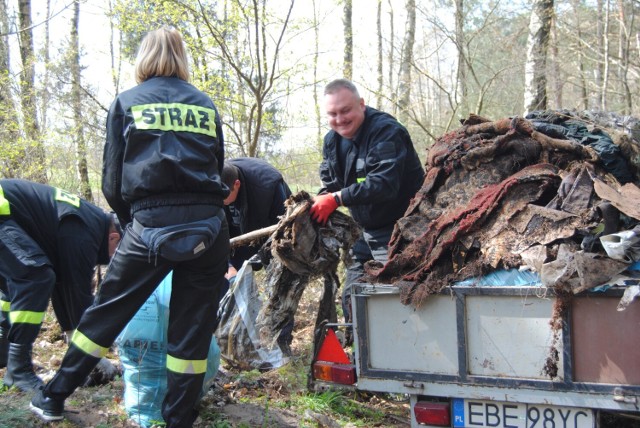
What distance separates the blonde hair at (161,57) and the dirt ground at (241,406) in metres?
1.83

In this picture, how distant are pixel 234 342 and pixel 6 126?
26.5 ft

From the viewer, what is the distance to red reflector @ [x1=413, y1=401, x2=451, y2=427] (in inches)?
101

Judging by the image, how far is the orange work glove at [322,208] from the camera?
3.53m

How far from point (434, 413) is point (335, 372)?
55 cm

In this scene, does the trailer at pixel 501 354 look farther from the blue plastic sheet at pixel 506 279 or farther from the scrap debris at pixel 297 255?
the scrap debris at pixel 297 255

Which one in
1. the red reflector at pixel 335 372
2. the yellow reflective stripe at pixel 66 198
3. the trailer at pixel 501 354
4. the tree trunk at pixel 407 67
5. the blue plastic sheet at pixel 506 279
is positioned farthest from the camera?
the tree trunk at pixel 407 67

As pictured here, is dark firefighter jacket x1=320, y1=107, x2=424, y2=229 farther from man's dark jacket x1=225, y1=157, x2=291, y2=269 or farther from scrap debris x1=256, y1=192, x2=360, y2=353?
man's dark jacket x1=225, y1=157, x2=291, y2=269

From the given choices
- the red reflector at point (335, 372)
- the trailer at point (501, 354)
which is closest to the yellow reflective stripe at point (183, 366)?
the red reflector at point (335, 372)

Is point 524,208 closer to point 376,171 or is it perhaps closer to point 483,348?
point 483,348

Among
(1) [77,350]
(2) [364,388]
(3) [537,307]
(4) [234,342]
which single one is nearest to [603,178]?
(3) [537,307]

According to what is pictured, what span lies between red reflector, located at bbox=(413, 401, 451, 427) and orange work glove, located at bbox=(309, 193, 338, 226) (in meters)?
1.35

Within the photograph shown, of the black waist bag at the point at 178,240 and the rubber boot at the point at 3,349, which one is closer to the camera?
the black waist bag at the point at 178,240

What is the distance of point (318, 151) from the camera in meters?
11.3

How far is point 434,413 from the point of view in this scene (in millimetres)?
2580
